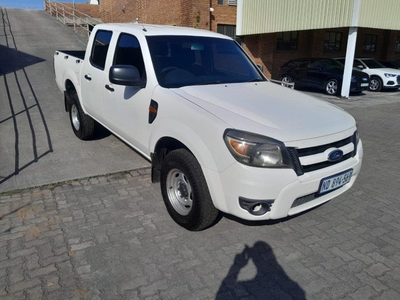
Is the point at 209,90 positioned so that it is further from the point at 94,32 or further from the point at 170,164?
the point at 94,32

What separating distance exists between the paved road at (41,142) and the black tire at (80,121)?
0.16m

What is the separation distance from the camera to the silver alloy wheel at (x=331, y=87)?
44.7 feet

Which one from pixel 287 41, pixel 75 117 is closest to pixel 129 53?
pixel 75 117

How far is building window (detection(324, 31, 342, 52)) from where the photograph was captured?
19709 millimetres

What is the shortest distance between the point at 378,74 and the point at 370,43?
8.14 metres

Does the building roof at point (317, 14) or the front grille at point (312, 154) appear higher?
the building roof at point (317, 14)

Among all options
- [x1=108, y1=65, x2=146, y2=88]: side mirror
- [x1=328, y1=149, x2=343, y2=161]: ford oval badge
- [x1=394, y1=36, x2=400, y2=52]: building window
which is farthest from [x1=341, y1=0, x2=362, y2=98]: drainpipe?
[x1=394, y1=36, x2=400, y2=52]: building window

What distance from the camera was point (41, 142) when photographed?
5766 millimetres

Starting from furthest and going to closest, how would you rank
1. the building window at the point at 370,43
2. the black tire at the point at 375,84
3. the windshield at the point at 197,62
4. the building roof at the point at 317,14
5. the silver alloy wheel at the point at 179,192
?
the building window at the point at 370,43
the black tire at the point at 375,84
the building roof at the point at 317,14
the windshield at the point at 197,62
the silver alloy wheel at the point at 179,192

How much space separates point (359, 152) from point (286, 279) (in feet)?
5.16

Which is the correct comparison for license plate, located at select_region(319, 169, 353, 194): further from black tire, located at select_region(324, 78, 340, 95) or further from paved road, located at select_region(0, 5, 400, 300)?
black tire, located at select_region(324, 78, 340, 95)

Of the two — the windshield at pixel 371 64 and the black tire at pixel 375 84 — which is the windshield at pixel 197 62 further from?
the windshield at pixel 371 64

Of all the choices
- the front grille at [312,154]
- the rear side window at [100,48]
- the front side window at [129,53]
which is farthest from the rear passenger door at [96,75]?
the front grille at [312,154]

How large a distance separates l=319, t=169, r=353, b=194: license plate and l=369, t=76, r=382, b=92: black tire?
13.9 m
